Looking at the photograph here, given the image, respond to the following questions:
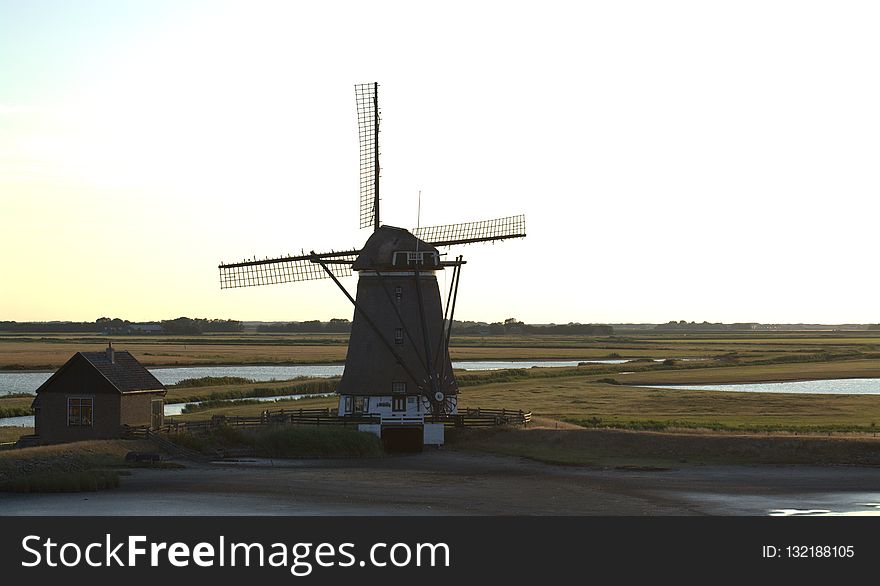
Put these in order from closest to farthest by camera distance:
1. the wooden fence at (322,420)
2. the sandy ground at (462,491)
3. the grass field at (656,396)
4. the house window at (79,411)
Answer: the sandy ground at (462,491), the house window at (79,411), the wooden fence at (322,420), the grass field at (656,396)

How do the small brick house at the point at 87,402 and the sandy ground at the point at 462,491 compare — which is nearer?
the sandy ground at the point at 462,491

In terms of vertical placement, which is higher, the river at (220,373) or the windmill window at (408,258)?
the windmill window at (408,258)

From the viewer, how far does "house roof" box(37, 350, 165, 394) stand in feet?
178

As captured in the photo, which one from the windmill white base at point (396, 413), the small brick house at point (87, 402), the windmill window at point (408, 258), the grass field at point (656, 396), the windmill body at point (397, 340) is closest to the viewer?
the small brick house at point (87, 402)

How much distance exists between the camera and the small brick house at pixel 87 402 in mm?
54000

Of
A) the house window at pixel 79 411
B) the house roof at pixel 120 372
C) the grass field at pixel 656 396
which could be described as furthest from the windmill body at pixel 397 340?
the house window at pixel 79 411

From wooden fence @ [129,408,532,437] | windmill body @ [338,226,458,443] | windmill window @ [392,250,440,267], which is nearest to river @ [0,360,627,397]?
wooden fence @ [129,408,532,437]

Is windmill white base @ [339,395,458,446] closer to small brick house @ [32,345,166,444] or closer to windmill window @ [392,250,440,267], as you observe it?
windmill window @ [392,250,440,267]

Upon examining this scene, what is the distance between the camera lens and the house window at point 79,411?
54.3 meters

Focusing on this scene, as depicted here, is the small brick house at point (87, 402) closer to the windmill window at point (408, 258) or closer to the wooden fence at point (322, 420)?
the wooden fence at point (322, 420)

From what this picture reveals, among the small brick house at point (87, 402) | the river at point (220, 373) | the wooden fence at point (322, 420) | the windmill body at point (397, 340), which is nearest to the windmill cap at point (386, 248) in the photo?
the windmill body at point (397, 340)

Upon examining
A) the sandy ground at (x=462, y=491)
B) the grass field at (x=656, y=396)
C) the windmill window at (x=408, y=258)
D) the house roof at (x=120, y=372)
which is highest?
Answer: the windmill window at (x=408, y=258)

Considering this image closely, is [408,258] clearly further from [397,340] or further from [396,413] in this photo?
[396,413]
